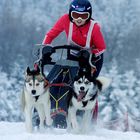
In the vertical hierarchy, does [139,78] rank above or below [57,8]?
below

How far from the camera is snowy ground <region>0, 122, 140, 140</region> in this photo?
225 inches

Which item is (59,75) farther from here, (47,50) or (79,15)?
(79,15)

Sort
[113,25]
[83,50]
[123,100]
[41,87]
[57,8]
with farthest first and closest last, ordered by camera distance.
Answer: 1. [113,25]
2. [57,8]
3. [123,100]
4. [83,50]
5. [41,87]

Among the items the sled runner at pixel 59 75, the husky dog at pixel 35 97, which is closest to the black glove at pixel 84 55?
the sled runner at pixel 59 75

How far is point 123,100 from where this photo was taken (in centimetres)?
3006

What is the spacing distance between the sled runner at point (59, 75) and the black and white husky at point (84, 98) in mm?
183

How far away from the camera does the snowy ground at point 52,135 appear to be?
18.8ft

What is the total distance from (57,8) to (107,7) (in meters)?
5.42

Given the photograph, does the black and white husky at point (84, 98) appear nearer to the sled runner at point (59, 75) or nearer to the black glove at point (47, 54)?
the sled runner at point (59, 75)

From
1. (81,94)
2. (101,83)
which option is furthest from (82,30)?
(81,94)

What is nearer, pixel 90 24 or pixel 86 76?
pixel 86 76

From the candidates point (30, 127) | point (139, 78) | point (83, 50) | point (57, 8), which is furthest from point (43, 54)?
point (57, 8)

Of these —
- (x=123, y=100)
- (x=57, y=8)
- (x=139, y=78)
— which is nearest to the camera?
(x=123, y=100)

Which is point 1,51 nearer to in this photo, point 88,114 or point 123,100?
point 123,100
